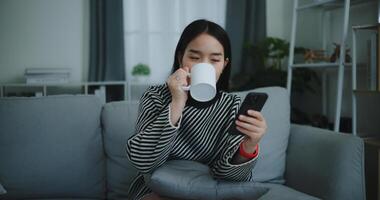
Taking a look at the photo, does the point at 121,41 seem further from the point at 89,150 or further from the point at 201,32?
the point at 201,32

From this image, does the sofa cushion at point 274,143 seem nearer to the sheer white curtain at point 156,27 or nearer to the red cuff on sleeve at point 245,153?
the red cuff on sleeve at point 245,153

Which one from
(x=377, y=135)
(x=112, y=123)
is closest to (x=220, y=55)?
(x=112, y=123)

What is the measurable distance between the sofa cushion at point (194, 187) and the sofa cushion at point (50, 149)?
0.60 m

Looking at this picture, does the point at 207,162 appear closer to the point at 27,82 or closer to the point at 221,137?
the point at 221,137

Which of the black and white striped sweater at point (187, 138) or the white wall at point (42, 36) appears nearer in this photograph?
the black and white striped sweater at point (187, 138)

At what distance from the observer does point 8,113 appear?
154 cm

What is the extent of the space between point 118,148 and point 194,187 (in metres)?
0.65

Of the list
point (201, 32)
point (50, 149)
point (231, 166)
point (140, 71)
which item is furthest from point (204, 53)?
point (140, 71)

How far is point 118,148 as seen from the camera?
1588 millimetres

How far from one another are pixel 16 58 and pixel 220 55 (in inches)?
116

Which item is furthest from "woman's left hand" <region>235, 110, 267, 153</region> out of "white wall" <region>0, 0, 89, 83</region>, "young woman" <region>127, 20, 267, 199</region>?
"white wall" <region>0, 0, 89, 83</region>

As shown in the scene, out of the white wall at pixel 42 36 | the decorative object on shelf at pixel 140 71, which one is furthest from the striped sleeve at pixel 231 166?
the white wall at pixel 42 36

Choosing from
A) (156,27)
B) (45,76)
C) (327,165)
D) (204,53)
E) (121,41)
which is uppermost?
(156,27)

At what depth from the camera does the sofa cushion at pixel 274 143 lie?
1.59 m
